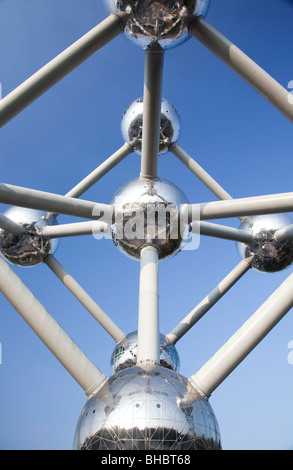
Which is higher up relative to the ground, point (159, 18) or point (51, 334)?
point (159, 18)

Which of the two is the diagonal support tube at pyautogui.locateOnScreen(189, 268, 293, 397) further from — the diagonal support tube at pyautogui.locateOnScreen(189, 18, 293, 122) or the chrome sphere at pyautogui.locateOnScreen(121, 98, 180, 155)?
the chrome sphere at pyautogui.locateOnScreen(121, 98, 180, 155)

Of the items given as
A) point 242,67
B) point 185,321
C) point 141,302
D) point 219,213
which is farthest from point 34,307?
point 185,321

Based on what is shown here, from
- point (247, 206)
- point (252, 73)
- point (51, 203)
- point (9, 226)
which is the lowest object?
point (247, 206)

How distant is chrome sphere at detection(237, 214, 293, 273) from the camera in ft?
21.6

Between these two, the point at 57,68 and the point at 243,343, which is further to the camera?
the point at 57,68

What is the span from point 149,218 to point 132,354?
3.04 m

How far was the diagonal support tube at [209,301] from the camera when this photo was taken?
679cm

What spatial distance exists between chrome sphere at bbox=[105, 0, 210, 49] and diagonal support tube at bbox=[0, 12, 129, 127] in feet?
0.31

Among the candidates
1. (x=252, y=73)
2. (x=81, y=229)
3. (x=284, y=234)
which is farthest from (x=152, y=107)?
(x=284, y=234)

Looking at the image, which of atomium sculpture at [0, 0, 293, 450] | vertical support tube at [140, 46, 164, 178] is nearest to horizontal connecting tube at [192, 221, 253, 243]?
atomium sculpture at [0, 0, 293, 450]

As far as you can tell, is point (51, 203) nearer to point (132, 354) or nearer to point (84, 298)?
point (84, 298)

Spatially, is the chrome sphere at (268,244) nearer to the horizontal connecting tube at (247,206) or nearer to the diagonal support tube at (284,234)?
the diagonal support tube at (284,234)

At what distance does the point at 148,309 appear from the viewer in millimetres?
3820
